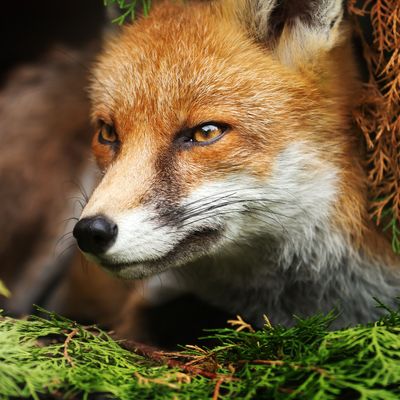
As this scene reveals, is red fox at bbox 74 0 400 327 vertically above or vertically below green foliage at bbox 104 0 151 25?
below

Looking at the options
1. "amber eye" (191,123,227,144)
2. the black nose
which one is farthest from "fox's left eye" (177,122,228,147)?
the black nose

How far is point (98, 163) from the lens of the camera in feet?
8.59

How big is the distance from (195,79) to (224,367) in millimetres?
1130

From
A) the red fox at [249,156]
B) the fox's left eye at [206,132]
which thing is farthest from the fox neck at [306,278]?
the fox's left eye at [206,132]

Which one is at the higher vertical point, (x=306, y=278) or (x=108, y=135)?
(x=108, y=135)

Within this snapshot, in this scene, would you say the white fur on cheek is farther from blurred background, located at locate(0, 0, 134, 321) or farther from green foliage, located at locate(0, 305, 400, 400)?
blurred background, located at locate(0, 0, 134, 321)

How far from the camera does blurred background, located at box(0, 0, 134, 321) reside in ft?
12.3

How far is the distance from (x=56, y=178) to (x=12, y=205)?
0.36 m

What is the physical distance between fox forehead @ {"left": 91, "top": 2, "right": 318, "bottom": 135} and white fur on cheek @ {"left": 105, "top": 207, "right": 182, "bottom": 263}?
16.3 inches

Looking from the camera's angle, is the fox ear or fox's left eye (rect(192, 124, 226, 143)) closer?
fox's left eye (rect(192, 124, 226, 143))

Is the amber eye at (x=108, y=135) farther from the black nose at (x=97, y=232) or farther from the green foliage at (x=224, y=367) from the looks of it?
the green foliage at (x=224, y=367)

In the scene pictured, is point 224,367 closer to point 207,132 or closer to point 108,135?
point 207,132

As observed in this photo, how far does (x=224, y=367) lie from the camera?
5.13 ft

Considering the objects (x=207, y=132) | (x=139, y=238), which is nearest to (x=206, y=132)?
(x=207, y=132)
